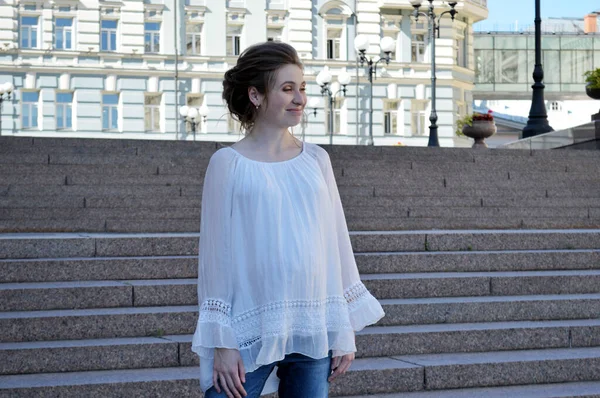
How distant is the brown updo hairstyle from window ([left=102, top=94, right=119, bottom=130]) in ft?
142

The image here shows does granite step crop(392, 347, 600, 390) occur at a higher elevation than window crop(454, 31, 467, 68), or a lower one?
lower

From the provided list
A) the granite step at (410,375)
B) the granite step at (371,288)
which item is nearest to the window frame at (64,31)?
the granite step at (371,288)

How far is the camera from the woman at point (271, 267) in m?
3.62

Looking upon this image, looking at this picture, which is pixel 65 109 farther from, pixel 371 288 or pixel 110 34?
pixel 371 288

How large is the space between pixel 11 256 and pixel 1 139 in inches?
216

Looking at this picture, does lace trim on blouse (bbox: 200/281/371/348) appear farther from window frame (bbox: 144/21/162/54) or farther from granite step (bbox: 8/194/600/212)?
window frame (bbox: 144/21/162/54)

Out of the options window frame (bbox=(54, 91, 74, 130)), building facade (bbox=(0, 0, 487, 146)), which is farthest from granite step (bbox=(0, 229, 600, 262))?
window frame (bbox=(54, 91, 74, 130))

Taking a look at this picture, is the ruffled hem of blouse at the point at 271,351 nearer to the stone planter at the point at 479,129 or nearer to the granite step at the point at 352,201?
the granite step at the point at 352,201

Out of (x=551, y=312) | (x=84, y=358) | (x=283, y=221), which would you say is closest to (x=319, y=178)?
(x=283, y=221)

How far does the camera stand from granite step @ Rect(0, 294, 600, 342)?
803 centimetres

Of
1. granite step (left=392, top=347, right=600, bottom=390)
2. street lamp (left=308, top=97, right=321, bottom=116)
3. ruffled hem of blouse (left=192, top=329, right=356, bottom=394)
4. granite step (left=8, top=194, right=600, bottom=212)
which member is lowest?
granite step (left=392, top=347, right=600, bottom=390)

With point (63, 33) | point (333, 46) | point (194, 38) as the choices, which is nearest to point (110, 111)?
point (63, 33)

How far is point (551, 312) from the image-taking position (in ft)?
30.6

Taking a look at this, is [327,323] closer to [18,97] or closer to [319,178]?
[319,178]
